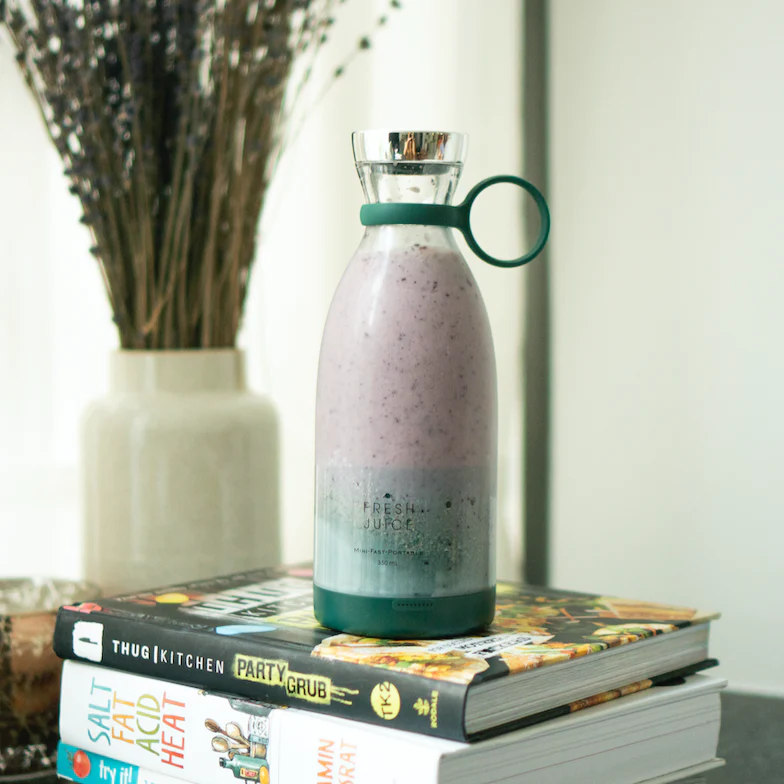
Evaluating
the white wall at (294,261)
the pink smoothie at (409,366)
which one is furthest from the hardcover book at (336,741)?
the white wall at (294,261)

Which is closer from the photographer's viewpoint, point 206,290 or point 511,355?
point 206,290

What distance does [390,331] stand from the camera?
656 millimetres

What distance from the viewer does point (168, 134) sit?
1003 millimetres

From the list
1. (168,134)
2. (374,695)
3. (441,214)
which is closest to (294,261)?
(168,134)

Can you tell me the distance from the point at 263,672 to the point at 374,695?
0.08 meters

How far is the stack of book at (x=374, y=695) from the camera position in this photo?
0.60 metres

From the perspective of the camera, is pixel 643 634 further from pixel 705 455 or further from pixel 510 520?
pixel 510 520

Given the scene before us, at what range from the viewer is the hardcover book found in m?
0.60

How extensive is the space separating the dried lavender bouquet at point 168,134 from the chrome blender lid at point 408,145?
303 mm

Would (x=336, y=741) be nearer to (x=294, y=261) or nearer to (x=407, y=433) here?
(x=407, y=433)

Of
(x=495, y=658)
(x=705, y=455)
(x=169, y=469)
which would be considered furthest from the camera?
(x=705, y=455)

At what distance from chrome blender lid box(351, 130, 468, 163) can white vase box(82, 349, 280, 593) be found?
370mm

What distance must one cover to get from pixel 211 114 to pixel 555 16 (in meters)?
0.39

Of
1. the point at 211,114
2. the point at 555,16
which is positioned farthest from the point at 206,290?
the point at 555,16
